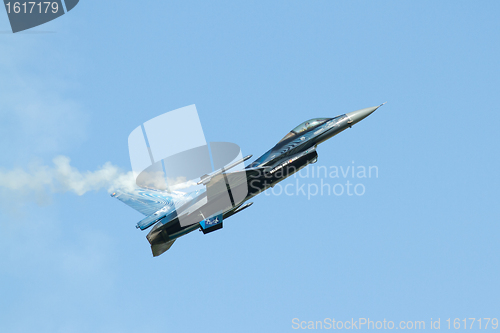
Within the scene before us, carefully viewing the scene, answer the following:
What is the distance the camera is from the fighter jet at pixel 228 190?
93.2 feet

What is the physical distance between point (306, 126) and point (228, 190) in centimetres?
728

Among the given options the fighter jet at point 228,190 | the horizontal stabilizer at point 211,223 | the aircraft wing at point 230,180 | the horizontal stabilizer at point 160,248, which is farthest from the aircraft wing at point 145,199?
the aircraft wing at point 230,180

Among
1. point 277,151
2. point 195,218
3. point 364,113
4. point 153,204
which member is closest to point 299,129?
point 277,151

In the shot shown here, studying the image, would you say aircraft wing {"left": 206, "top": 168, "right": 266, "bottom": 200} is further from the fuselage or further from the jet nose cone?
the jet nose cone

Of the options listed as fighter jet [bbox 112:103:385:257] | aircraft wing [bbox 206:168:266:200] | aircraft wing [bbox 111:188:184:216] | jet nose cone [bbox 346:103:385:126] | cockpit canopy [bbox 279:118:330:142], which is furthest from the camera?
cockpit canopy [bbox 279:118:330:142]

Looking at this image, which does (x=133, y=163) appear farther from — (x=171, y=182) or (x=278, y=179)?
(x=278, y=179)

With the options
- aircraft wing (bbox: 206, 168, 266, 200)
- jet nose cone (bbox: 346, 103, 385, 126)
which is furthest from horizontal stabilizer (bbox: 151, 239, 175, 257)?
jet nose cone (bbox: 346, 103, 385, 126)

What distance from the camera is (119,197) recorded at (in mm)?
31891

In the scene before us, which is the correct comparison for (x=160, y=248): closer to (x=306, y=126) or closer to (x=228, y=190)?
(x=228, y=190)

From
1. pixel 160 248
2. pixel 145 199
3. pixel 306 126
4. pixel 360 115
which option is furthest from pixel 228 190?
pixel 360 115

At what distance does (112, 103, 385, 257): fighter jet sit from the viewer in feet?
93.2

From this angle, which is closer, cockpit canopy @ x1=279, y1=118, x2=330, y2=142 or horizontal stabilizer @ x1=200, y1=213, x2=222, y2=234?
horizontal stabilizer @ x1=200, y1=213, x2=222, y2=234

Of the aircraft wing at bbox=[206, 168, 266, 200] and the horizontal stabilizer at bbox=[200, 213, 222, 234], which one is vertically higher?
the aircraft wing at bbox=[206, 168, 266, 200]

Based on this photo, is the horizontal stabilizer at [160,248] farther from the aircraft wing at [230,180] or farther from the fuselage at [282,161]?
the aircraft wing at [230,180]
